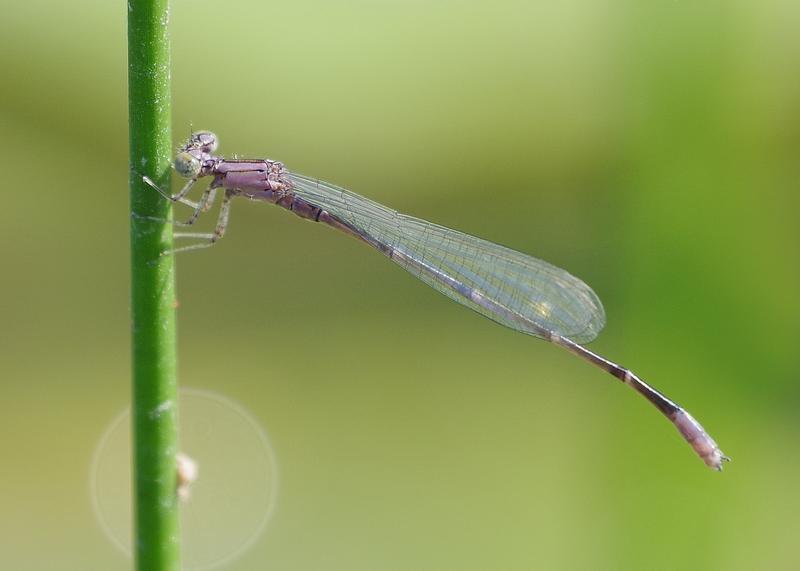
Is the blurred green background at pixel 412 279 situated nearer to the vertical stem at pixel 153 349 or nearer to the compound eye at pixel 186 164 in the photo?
the compound eye at pixel 186 164

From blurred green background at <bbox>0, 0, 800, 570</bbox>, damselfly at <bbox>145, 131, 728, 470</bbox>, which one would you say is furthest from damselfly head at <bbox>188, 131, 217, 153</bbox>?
blurred green background at <bbox>0, 0, 800, 570</bbox>

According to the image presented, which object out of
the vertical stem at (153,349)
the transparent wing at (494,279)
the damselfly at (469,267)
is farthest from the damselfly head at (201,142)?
the vertical stem at (153,349)

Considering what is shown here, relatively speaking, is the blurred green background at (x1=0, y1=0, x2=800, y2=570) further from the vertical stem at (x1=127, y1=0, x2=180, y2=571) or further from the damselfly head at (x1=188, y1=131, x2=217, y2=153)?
the vertical stem at (x1=127, y1=0, x2=180, y2=571)

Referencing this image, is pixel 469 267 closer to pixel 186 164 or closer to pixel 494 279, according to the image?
pixel 494 279

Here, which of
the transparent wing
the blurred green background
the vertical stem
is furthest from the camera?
the blurred green background

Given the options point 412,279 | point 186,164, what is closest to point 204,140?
point 186,164

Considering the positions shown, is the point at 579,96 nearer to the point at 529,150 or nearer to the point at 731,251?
the point at 529,150
